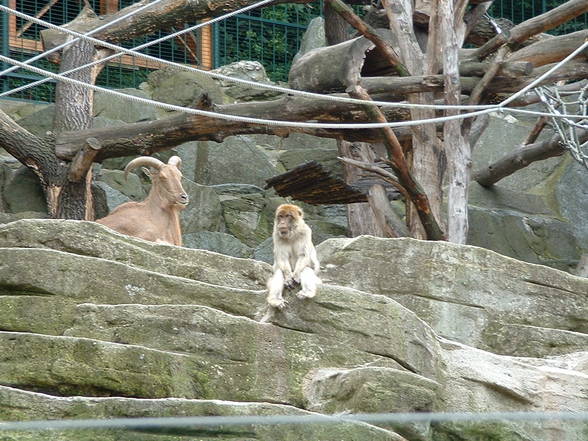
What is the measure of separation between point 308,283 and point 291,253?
20.5 inches

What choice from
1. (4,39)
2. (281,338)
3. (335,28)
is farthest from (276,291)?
(4,39)

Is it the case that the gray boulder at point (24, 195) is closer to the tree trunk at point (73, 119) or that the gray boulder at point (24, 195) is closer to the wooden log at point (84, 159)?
the tree trunk at point (73, 119)

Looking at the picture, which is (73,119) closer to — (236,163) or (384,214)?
(384,214)

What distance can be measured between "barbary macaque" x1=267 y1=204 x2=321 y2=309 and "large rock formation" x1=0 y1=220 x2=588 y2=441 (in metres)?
0.17

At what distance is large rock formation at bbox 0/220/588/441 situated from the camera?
8062mm

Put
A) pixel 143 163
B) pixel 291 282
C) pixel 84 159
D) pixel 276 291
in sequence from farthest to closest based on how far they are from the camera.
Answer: pixel 143 163 < pixel 84 159 < pixel 291 282 < pixel 276 291

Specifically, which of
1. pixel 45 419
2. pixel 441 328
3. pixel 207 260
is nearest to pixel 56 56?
pixel 207 260

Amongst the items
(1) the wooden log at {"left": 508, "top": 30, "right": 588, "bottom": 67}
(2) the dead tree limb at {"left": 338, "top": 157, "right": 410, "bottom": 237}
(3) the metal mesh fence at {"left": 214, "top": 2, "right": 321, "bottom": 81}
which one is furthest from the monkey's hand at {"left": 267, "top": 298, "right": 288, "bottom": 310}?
(3) the metal mesh fence at {"left": 214, "top": 2, "right": 321, "bottom": 81}

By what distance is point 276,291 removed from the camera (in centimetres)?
905

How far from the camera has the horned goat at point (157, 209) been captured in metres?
14.8

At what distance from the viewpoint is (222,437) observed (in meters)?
7.34

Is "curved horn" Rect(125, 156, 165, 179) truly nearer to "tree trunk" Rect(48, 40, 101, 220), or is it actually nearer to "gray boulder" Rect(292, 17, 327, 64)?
"tree trunk" Rect(48, 40, 101, 220)

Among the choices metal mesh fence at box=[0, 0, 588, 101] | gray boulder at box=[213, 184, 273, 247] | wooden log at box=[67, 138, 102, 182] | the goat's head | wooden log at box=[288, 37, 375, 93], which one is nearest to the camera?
wooden log at box=[288, 37, 375, 93]

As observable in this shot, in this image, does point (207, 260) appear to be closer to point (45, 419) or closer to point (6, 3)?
point (45, 419)
